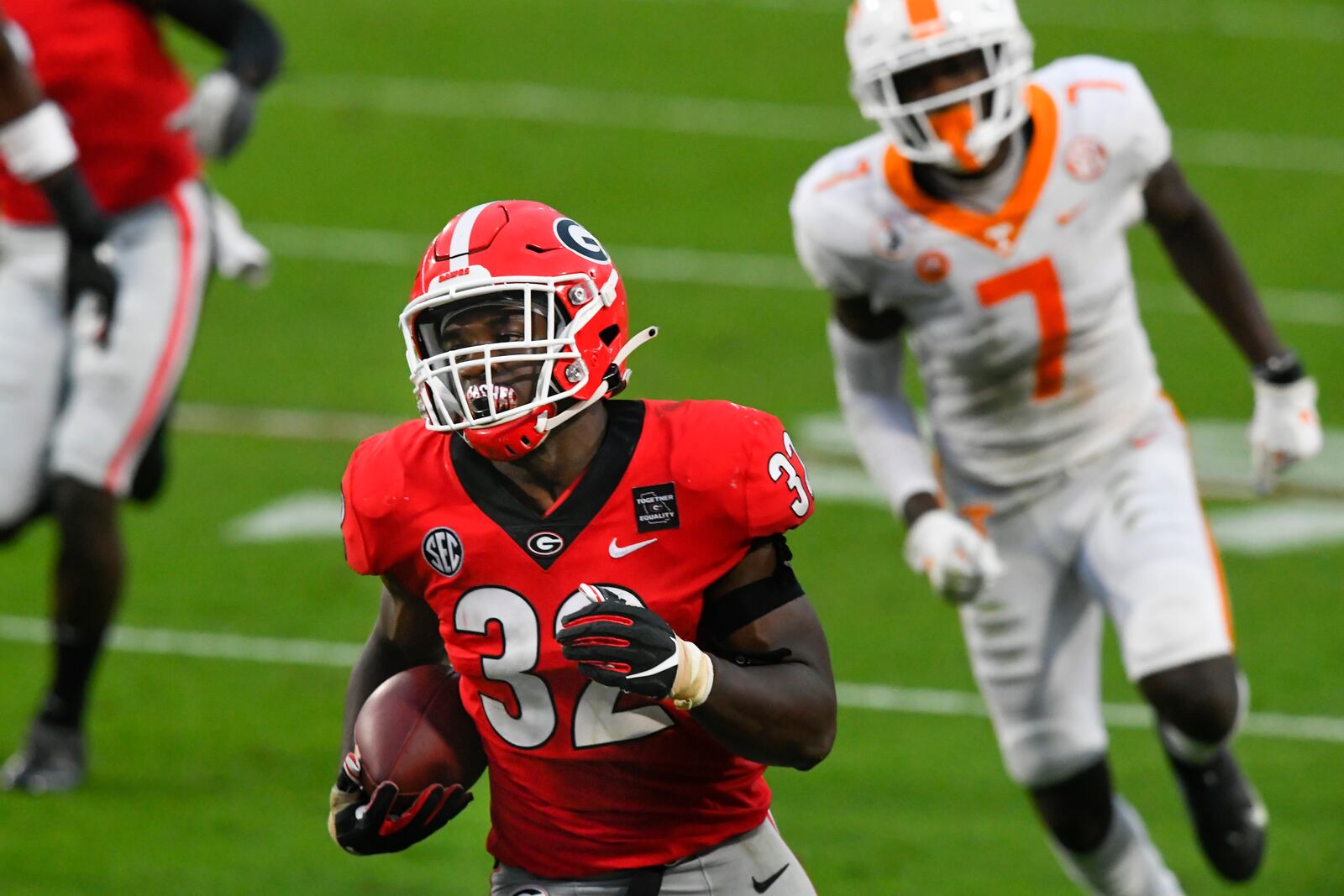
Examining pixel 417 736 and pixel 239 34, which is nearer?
pixel 417 736

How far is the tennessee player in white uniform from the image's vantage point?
4.21m

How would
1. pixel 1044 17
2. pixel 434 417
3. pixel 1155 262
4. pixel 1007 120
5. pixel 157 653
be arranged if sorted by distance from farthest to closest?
1. pixel 1044 17
2. pixel 1155 262
3. pixel 157 653
4. pixel 1007 120
5. pixel 434 417

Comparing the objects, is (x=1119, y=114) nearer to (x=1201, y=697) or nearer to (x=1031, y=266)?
(x=1031, y=266)

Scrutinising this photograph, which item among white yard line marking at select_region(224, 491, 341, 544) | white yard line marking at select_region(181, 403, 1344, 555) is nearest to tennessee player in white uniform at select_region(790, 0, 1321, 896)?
white yard line marking at select_region(181, 403, 1344, 555)

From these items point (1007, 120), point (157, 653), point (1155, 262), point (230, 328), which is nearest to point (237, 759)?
point (157, 653)

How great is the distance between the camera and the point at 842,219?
14.5ft

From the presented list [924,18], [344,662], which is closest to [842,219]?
[924,18]

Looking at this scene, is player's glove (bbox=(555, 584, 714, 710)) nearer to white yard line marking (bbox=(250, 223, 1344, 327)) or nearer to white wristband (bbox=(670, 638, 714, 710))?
white wristband (bbox=(670, 638, 714, 710))

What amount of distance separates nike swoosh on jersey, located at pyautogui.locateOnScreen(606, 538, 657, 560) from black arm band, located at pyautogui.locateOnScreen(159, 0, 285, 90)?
116 inches

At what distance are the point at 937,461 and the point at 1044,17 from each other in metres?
7.77

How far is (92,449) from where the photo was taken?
16.8 ft

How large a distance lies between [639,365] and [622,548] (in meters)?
5.03

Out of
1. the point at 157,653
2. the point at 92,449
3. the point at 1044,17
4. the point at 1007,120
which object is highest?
the point at 1007,120

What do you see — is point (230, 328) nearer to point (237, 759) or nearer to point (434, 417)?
point (237, 759)
